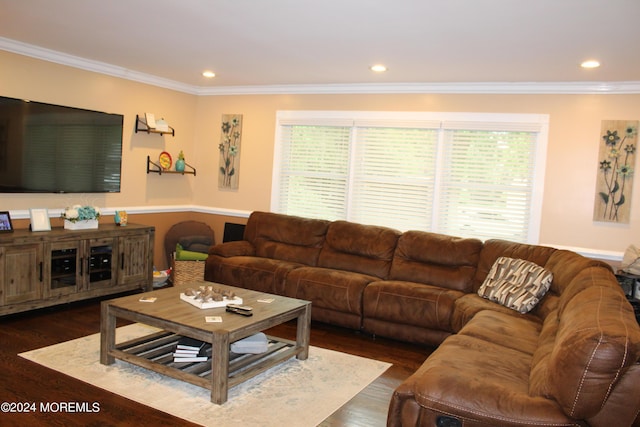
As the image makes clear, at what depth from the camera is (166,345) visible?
380 centimetres

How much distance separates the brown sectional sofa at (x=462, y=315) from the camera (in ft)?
6.94

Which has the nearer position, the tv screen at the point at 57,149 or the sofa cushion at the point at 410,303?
the sofa cushion at the point at 410,303

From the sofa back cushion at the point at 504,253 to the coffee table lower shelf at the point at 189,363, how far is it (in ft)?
5.98

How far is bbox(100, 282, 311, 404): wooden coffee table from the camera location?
10.3 feet

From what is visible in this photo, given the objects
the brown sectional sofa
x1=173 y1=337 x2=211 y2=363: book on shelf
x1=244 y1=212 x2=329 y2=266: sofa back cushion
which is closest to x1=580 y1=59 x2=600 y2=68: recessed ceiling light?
the brown sectional sofa

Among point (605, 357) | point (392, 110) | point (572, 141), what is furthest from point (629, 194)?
point (605, 357)

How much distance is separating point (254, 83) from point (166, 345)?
3.45 m

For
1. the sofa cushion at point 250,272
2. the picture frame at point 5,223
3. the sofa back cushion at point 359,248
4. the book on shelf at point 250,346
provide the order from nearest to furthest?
1. the book on shelf at point 250,346
2. the picture frame at point 5,223
3. the sofa cushion at point 250,272
4. the sofa back cushion at point 359,248

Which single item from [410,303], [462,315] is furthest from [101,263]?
[462,315]

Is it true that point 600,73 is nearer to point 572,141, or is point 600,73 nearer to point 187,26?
point 572,141

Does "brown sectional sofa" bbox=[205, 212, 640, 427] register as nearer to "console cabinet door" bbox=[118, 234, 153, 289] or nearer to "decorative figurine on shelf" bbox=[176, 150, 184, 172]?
"console cabinet door" bbox=[118, 234, 153, 289]

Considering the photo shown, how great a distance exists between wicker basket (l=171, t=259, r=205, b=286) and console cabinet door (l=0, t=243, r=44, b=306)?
5.17 ft

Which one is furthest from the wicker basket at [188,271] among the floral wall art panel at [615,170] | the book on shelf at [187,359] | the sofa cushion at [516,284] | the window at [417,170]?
the floral wall art panel at [615,170]

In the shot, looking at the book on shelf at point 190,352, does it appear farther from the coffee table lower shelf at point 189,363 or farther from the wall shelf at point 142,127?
the wall shelf at point 142,127
